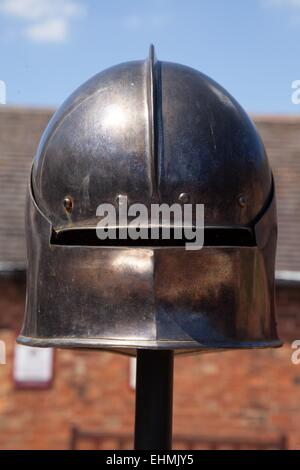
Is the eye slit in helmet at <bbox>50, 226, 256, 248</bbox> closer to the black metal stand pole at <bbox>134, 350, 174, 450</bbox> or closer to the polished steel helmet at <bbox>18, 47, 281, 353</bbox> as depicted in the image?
the polished steel helmet at <bbox>18, 47, 281, 353</bbox>

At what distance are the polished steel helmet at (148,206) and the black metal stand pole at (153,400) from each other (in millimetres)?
269

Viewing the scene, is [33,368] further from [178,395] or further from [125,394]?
[178,395]

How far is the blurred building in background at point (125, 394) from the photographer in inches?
366

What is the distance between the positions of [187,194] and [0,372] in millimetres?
7356

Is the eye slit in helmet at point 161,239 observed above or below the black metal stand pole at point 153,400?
above

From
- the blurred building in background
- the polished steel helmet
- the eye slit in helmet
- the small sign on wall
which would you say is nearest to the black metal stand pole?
the polished steel helmet

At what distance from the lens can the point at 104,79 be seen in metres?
2.66

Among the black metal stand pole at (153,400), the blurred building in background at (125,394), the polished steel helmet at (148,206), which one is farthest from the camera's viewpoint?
the blurred building in background at (125,394)

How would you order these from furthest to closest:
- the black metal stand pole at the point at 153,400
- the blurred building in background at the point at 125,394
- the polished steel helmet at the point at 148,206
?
the blurred building in background at the point at 125,394 → the black metal stand pole at the point at 153,400 → the polished steel helmet at the point at 148,206

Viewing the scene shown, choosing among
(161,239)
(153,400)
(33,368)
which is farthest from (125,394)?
(161,239)

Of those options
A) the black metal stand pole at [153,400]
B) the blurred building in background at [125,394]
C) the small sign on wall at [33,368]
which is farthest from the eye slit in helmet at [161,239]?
the small sign on wall at [33,368]

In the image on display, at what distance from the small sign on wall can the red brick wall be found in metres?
0.08

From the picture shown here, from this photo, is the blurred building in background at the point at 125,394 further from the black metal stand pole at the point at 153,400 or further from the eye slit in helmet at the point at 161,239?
the eye slit in helmet at the point at 161,239

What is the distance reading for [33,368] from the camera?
A: 9336 mm
